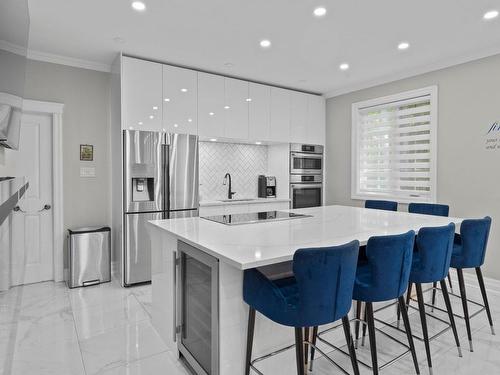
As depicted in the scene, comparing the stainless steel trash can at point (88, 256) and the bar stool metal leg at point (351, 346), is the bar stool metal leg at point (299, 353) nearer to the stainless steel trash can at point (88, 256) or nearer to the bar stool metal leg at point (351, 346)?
the bar stool metal leg at point (351, 346)

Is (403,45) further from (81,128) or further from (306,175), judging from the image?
(81,128)

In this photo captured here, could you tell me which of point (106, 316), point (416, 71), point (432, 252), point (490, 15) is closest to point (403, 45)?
point (490, 15)

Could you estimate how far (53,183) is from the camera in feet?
12.6

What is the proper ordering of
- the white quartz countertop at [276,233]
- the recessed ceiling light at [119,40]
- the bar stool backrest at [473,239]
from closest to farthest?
the white quartz countertop at [276,233], the bar stool backrest at [473,239], the recessed ceiling light at [119,40]

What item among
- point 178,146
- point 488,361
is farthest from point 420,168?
point 178,146

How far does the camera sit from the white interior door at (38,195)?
3.71m

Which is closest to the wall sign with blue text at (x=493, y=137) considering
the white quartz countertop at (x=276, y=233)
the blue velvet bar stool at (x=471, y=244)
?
the white quartz countertop at (x=276, y=233)

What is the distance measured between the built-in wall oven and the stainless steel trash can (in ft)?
9.34

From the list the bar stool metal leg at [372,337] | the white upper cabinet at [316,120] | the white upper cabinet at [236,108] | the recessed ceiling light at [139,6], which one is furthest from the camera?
the white upper cabinet at [316,120]

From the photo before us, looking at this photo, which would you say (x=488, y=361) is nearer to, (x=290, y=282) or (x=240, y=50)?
(x=290, y=282)

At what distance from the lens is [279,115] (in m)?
5.05

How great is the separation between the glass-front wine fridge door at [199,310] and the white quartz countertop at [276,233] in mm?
108

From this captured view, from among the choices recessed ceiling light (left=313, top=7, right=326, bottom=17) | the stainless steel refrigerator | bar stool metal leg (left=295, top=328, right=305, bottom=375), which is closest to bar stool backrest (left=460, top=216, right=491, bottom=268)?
bar stool metal leg (left=295, top=328, right=305, bottom=375)

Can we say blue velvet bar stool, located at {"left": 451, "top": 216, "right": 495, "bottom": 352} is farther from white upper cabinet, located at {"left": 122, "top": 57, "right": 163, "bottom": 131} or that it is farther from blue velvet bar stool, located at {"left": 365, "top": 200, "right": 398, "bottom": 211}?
white upper cabinet, located at {"left": 122, "top": 57, "right": 163, "bottom": 131}
